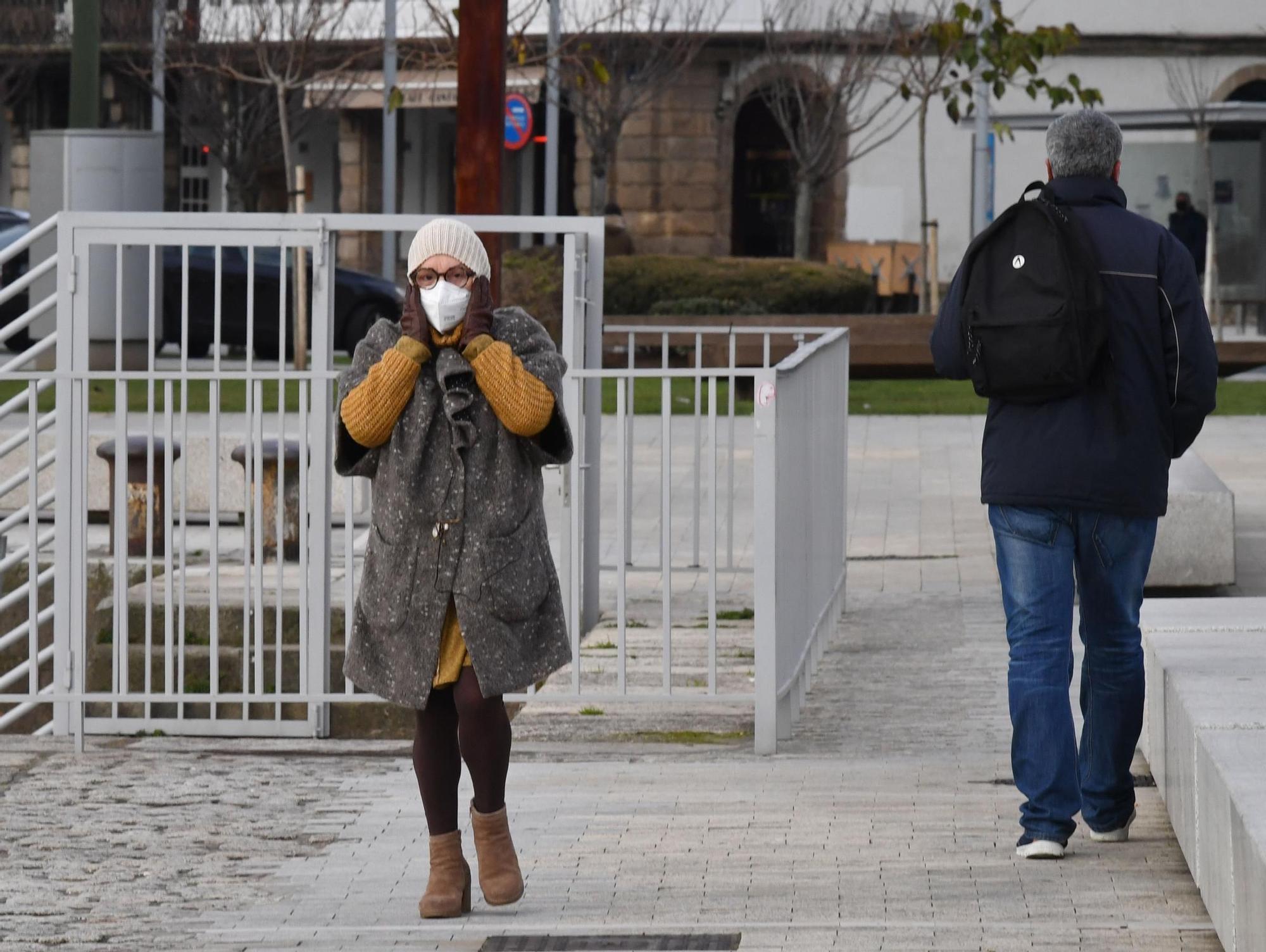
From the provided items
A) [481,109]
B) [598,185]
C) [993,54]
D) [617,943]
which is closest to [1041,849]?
[617,943]

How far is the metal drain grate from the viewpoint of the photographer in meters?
4.84

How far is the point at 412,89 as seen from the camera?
117ft

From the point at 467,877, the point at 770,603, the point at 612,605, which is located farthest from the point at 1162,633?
the point at 612,605

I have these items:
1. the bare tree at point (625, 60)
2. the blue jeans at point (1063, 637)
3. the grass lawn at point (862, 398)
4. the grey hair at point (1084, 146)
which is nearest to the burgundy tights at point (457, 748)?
the blue jeans at point (1063, 637)

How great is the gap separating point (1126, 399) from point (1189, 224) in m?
26.1

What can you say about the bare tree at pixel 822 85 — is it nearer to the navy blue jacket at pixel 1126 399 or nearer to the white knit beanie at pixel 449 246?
the navy blue jacket at pixel 1126 399

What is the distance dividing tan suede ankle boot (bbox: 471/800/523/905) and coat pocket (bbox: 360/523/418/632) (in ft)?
1.57

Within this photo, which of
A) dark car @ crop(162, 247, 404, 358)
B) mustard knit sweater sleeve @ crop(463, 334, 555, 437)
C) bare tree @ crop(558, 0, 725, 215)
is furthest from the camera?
bare tree @ crop(558, 0, 725, 215)

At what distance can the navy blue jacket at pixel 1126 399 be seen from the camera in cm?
530

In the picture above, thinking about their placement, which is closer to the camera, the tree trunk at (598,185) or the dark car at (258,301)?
the dark car at (258,301)

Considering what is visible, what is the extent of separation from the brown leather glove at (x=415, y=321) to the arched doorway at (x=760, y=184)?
3386 centimetres

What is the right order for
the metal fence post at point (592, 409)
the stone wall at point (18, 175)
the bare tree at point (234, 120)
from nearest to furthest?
the metal fence post at point (592, 409), the bare tree at point (234, 120), the stone wall at point (18, 175)

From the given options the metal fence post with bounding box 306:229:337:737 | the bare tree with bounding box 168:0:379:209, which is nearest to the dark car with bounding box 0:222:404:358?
the bare tree with bounding box 168:0:379:209

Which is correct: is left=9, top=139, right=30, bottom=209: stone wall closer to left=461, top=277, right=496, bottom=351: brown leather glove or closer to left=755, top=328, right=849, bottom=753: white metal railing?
left=755, top=328, right=849, bottom=753: white metal railing
